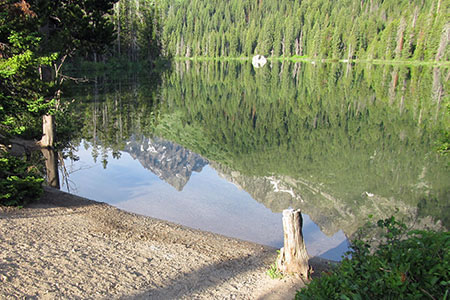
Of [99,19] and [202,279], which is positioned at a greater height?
[99,19]

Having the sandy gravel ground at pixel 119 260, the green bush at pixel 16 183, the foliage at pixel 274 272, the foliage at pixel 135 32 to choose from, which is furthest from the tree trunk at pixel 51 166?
the foliage at pixel 135 32

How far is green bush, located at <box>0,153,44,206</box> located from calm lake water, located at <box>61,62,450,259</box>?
3.51 metres

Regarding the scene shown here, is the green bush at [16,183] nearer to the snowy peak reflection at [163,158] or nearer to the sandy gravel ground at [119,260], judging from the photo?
the sandy gravel ground at [119,260]

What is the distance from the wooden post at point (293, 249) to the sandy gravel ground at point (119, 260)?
284mm

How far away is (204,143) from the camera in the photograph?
23.6 m

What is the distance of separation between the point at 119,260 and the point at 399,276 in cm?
576

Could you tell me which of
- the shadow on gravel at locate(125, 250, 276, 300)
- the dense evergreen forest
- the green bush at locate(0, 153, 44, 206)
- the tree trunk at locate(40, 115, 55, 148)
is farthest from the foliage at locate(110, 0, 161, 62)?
the shadow on gravel at locate(125, 250, 276, 300)

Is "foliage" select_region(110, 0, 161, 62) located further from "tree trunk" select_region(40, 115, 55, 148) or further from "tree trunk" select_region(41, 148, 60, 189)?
"tree trunk" select_region(41, 148, 60, 189)

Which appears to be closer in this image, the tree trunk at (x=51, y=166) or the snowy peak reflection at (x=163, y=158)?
the tree trunk at (x=51, y=166)

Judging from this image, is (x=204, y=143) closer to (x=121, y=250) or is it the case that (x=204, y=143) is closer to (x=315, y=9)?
(x=121, y=250)

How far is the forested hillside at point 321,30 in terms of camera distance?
93.6 meters

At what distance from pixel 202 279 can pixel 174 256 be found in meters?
1.10

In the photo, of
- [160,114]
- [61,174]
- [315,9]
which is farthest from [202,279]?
[315,9]

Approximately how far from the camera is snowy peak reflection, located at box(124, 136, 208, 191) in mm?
18266
